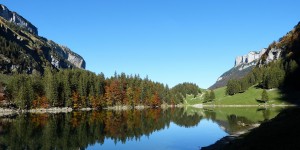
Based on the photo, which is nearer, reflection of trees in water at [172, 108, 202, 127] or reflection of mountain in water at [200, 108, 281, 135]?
reflection of mountain in water at [200, 108, 281, 135]

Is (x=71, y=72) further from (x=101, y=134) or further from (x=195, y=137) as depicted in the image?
(x=195, y=137)

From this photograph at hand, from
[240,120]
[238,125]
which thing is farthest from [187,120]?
[238,125]

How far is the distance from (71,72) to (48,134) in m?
129

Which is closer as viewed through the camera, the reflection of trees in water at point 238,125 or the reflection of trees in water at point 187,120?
the reflection of trees in water at point 238,125

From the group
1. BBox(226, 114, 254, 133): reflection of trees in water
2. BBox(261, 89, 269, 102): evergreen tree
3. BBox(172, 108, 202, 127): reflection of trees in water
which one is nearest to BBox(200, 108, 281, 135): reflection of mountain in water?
BBox(226, 114, 254, 133): reflection of trees in water

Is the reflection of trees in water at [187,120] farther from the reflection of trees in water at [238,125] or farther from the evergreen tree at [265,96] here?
the evergreen tree at [265,96]

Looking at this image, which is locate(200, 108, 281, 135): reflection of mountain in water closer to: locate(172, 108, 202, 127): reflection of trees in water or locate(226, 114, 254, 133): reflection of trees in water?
locate(226, 114, 254, 133): reflection of trees in water

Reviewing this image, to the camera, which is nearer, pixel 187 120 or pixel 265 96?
pixel 187 120

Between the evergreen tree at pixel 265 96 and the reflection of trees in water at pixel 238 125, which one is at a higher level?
the evergreen tree at pixel 265 96

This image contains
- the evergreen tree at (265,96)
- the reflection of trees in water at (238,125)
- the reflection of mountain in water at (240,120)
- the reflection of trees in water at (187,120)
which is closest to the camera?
the reflection of trees in water at (238,125)

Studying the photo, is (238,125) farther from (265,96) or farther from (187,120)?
(265,96)

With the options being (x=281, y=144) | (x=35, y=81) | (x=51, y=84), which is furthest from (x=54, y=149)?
(x=35, y=81)

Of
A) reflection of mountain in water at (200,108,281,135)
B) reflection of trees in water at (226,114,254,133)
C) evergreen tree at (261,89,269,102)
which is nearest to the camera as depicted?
reflection of trees in water at (226,114,254,133)

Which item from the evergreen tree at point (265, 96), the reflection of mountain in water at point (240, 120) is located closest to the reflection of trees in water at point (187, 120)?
the reflection of mountain in water at point (240, 120)
